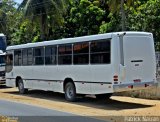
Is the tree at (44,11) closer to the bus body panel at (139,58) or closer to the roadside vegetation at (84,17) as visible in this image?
the roadside vegetation at (84,17)

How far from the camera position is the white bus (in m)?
17.0

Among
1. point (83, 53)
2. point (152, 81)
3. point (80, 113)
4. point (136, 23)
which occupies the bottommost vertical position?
point (80, 113)

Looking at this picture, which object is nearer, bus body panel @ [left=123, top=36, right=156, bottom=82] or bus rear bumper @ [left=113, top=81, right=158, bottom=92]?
bus rear bumper @ [left=113, top=81, right=158, bottom=92]

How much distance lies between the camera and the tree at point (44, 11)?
4050 centimetres

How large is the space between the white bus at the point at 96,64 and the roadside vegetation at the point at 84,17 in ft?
44.7

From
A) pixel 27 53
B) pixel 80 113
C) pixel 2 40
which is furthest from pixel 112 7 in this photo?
pixel 80 113

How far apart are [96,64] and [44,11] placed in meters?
23.9

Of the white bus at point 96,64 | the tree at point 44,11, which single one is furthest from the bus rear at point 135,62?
the tree at point 44,11

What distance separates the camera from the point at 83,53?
1906 cm

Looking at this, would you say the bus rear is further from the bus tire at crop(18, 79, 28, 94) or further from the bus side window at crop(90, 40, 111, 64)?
the bus tire at crop(18, 79, 28, 94)

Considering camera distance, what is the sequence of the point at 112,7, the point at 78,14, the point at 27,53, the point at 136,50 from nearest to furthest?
the point at 136,50 → the point at 27,53 → the point at 112,7 → the point at 78,14

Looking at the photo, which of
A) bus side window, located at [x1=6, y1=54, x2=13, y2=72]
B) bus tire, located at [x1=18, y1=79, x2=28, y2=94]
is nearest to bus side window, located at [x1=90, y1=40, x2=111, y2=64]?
bus tire, located at [x1=18, y1=79, x2=28, y2=94]

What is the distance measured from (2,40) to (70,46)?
607 inches

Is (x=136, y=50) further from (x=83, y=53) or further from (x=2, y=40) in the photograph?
(x=2, y=40)
